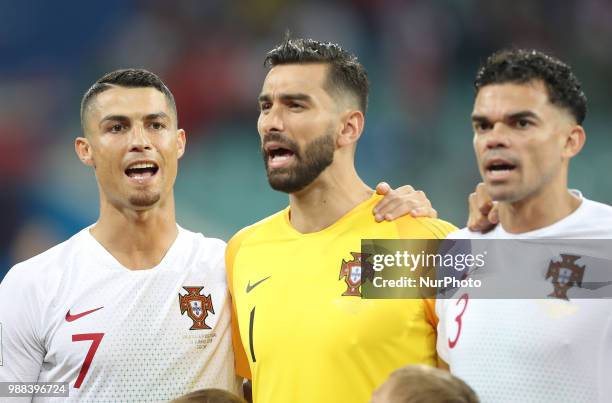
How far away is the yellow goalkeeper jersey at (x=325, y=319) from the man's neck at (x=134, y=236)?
0.41 m

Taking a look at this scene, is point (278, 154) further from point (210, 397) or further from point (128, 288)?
point (210, 397)

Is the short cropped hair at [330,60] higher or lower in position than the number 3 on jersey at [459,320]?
higher

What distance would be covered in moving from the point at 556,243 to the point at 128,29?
223 inches

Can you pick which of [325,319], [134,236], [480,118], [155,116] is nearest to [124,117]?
[155,116]

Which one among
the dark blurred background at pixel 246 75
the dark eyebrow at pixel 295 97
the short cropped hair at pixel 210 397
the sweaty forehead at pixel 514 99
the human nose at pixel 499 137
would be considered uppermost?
the dark blurred background at pixel 246 75

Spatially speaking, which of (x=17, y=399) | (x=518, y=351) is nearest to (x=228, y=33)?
(x=17, y=399)

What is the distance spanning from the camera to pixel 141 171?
426cm

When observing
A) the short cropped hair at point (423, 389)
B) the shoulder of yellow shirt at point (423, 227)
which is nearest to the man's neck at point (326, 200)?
the shoulder of yellow shirt at point (423, 227)

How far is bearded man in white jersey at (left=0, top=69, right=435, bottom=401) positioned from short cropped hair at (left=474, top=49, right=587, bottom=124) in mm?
768

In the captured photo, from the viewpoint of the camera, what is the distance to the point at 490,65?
3.50m

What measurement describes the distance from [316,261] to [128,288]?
2.84 feet

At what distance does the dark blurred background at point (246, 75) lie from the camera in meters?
7.86

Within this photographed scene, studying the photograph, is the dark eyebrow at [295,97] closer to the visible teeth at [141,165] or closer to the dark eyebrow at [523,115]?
the visible teeth at [141,165]

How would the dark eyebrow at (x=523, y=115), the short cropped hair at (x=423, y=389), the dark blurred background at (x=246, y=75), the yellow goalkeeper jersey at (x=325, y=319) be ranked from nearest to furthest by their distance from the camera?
the short cropped hair at (x=423, y=389) < the dark eyebrow at (x=523, y=115) < the yellow goalkeeper jersey at (x=325, y=319) < the dark blurred background at (x=246, y=75)
